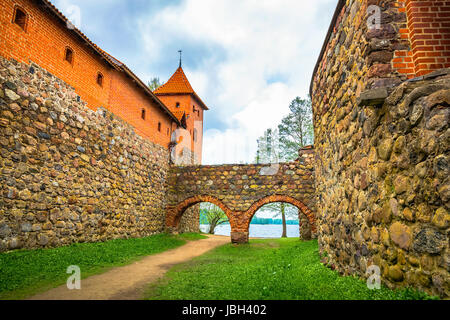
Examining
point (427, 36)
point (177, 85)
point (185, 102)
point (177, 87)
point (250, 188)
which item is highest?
point (177, 85)

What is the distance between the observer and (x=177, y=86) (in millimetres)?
→ 21438

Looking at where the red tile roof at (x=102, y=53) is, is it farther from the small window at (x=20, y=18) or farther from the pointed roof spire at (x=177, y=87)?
the pointed roof spire at (x=177, y=87)

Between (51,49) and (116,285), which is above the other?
(51,49)

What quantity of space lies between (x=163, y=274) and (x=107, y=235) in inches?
182

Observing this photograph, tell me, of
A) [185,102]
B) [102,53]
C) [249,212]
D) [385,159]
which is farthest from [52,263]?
[185,102]

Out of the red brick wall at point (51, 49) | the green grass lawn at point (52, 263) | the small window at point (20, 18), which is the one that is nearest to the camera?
the green grass lawn at point (52, 263)

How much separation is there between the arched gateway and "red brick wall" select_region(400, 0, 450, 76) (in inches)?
366

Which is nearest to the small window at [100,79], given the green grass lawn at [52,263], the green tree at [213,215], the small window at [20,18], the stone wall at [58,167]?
the stone wall at [58,167]

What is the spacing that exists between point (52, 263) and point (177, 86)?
59.0 feet

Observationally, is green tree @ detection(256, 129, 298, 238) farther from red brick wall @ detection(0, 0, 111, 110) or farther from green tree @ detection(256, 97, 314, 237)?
red brick wall @ detection(0, 0, 111, 110)

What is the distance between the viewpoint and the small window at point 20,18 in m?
6.17

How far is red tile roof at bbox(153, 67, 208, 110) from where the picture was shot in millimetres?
20953

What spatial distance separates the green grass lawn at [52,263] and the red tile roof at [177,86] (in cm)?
1475

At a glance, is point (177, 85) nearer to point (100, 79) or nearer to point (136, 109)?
point (136, 109)
